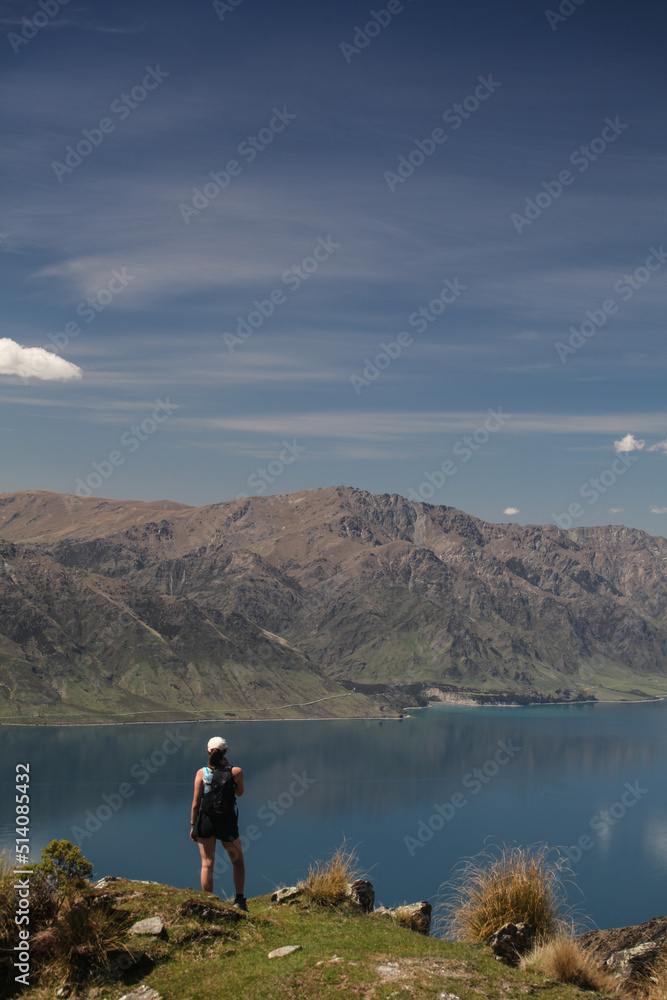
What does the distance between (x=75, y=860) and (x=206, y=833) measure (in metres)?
3.12

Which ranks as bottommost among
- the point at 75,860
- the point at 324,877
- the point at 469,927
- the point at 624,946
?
the point at 624,946

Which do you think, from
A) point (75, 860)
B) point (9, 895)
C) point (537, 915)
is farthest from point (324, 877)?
point (9, 895)

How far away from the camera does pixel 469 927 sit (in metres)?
20.4

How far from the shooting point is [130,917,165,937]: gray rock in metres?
16.5

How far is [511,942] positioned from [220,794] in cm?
817

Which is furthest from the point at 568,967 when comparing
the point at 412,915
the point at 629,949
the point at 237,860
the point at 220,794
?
the point at 220,794

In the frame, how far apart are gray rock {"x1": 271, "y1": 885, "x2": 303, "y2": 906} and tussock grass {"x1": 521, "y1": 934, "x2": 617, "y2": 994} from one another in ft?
20.8

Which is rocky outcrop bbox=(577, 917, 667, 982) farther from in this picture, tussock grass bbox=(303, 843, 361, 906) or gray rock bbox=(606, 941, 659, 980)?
tussock grass bbox=(303, 843, 361, 906)

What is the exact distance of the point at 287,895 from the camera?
20984mm

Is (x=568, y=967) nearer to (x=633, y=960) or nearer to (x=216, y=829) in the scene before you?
(x=633, y=960)

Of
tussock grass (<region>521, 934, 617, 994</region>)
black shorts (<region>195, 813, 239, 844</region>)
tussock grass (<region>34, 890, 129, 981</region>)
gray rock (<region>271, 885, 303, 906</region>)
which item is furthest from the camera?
gray rock (<region>271, 885, 303, 906</region>)

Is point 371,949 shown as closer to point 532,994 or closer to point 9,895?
point 532,994

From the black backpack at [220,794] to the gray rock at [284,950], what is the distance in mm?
3238

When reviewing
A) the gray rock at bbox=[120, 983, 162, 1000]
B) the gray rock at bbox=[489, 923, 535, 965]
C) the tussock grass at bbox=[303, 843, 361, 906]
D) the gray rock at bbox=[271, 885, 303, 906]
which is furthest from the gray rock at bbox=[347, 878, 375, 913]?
the gray rock at bbox=[120, 983, 162, 1000]
